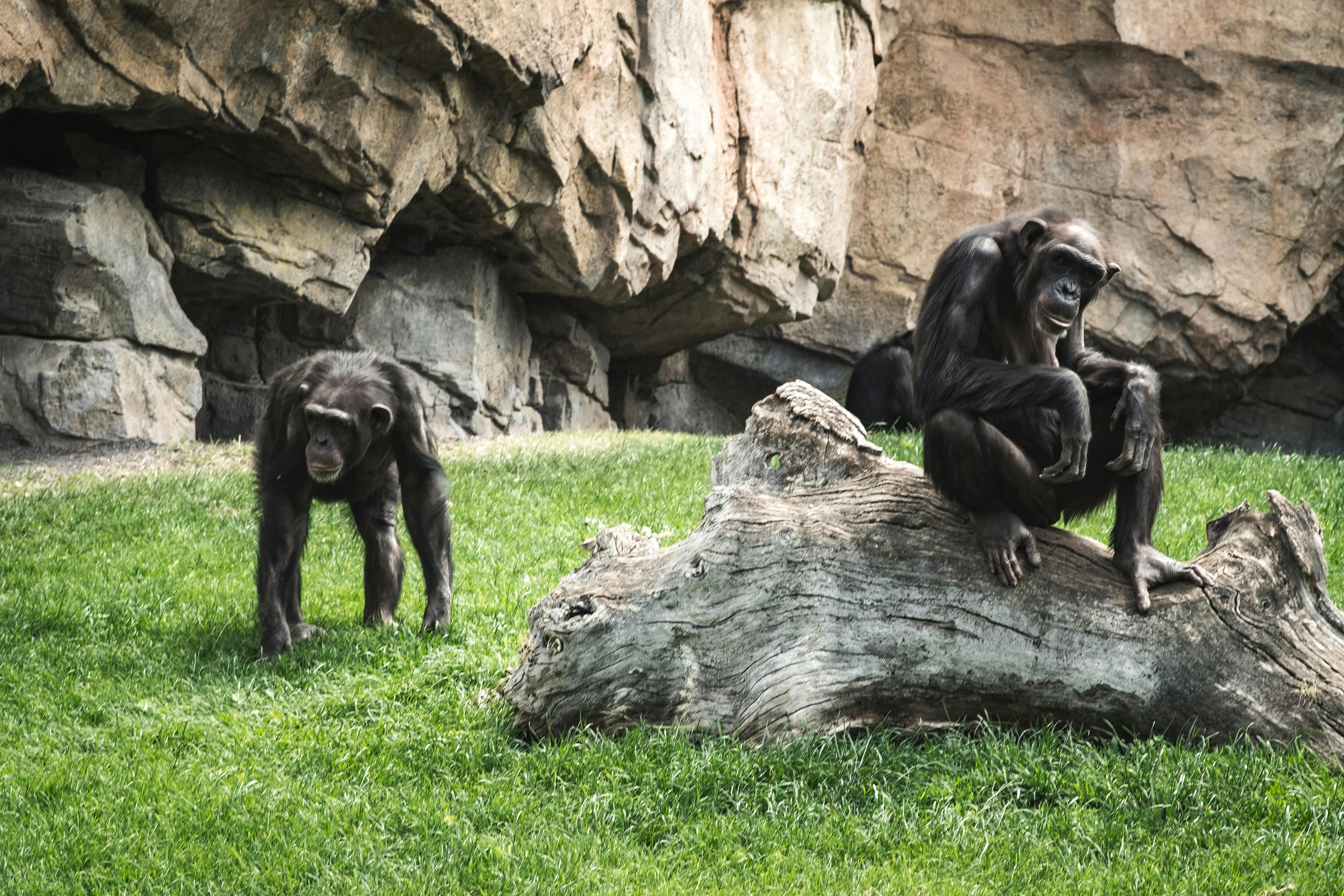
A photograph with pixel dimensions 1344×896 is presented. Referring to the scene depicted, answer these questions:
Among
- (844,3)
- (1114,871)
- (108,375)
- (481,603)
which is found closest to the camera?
(1114,871)

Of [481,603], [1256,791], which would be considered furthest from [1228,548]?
[481,603]

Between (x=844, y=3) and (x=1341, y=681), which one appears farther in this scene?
(x=844, y=3)

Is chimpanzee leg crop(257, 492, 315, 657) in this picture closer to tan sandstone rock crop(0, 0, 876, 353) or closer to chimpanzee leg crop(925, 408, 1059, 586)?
chimpanzee leg crop(925, 408, 1059, 586)

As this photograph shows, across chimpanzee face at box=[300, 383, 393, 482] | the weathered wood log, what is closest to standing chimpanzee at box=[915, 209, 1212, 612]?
the weathered wood log

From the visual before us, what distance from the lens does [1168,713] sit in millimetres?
4172

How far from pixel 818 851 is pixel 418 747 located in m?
1.65

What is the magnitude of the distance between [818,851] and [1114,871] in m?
0.89

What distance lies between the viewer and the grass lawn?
142 inches

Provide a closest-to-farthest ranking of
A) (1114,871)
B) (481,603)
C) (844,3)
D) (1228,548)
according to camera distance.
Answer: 1. (1114,871)
2. (1228,548)
3. (481,603)
4. (844,3)

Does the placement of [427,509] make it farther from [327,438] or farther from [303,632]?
[303,632]

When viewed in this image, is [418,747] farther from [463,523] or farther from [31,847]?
[463,523]

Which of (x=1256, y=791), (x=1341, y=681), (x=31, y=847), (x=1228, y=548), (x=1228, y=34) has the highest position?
(x=1228, y=34)

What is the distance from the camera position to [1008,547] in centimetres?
430

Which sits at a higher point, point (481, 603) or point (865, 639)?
point (865, 639)
